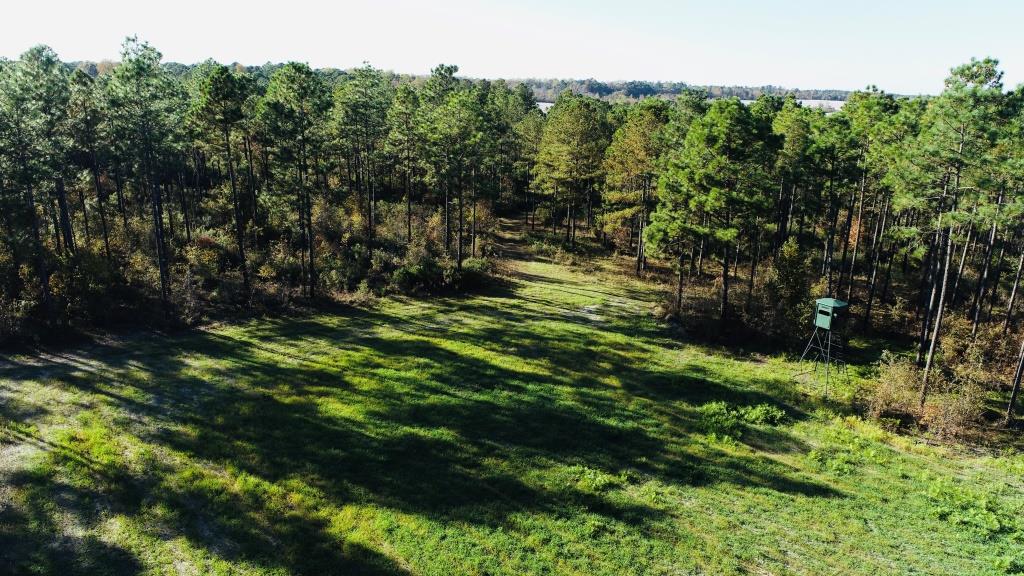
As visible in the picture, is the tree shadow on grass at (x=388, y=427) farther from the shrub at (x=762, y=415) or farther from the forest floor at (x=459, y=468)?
the shrub at (x=762, y=415)

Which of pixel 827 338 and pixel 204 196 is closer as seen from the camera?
pixel 827 338

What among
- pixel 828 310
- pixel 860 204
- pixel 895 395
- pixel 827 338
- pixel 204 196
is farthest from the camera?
pixel 204 196

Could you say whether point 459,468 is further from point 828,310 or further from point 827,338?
point 827,338

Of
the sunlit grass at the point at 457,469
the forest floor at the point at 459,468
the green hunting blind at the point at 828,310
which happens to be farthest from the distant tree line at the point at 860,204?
the forest floor at the point at 459,468

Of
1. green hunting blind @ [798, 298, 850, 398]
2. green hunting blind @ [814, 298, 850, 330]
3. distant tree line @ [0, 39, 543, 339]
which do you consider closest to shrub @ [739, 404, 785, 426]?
green hunting blind @ [798, 298, 850, 398]

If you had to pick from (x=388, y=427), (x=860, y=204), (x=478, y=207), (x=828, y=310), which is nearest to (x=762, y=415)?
(x=828, y=310)

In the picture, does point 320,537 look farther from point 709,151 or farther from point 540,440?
point 709,151
